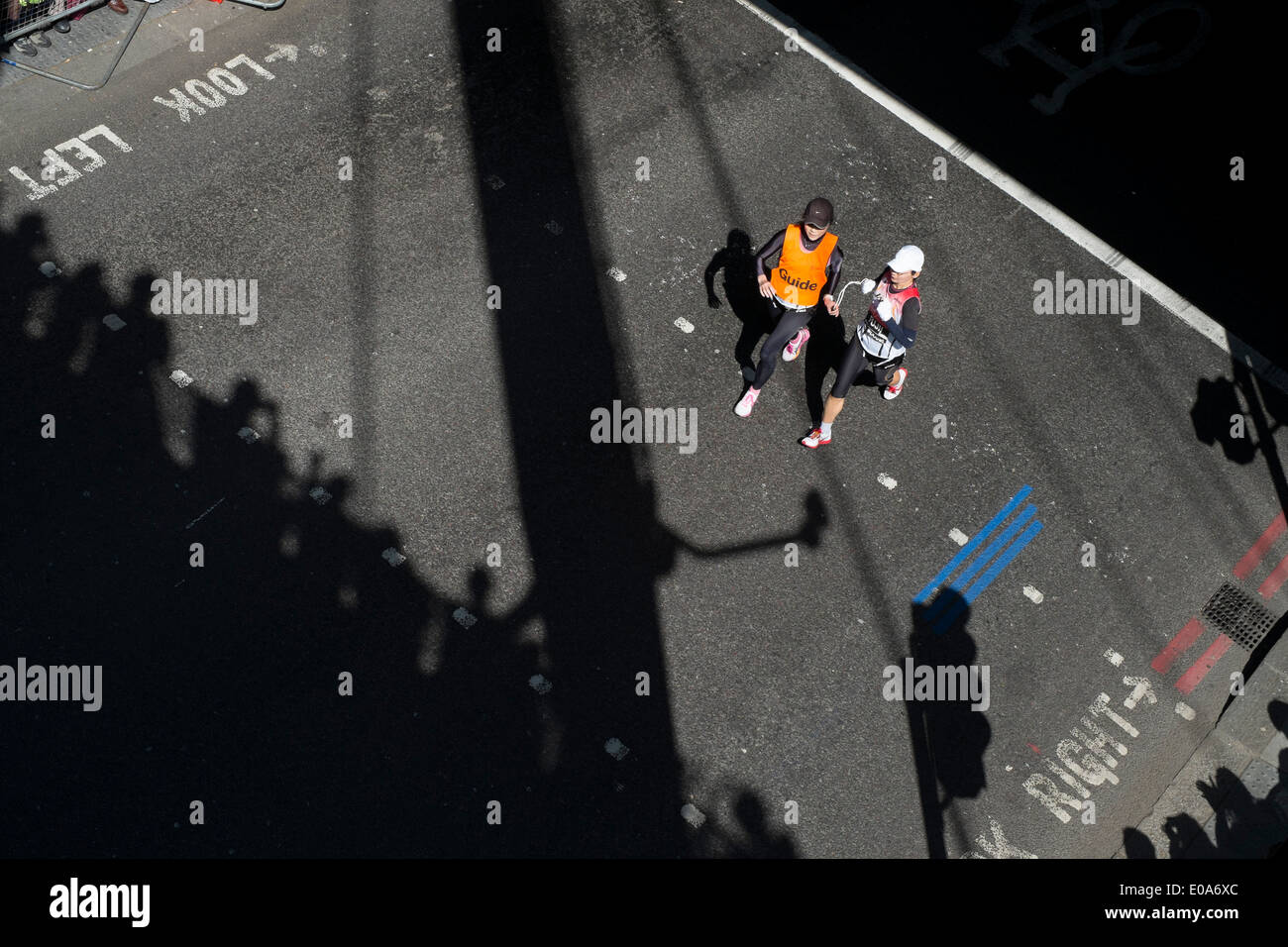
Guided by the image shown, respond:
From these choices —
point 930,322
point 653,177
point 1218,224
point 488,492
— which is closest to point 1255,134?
point 1218,224

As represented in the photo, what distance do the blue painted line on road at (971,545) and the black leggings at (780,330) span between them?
2.32 metres

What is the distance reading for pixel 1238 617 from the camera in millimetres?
10164

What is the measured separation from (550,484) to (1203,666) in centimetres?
580

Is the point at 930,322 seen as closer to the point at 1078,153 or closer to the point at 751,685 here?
the point at 1078,153

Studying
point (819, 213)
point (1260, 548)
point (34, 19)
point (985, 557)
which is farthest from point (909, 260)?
point (34, 19)

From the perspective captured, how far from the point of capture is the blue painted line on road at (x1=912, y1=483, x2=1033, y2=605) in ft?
32.7

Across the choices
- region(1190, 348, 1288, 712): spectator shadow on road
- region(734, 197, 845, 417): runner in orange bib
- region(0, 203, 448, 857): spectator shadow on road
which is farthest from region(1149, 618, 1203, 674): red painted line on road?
region(0, 203, 448, 857): spectator shadow on road

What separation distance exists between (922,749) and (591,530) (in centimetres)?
324

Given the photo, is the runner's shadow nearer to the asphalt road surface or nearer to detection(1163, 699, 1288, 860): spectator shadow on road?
the asphalt road surface

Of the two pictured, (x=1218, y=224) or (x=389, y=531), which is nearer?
(x=389, y=531)

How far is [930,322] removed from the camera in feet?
38.4

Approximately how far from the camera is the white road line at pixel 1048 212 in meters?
11.9

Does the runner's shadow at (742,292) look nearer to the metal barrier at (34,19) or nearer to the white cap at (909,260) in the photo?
the white cap at (909,260)
